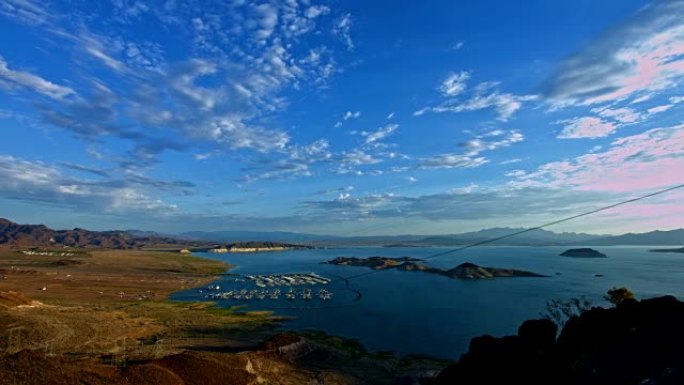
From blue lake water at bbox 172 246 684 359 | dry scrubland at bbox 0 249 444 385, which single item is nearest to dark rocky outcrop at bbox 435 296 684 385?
dry scrubland at bbox 0 249 444 385

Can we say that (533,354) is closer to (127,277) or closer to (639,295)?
(639,295)

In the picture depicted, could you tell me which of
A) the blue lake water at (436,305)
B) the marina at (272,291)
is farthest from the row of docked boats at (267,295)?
the blue lake water at (436,305)

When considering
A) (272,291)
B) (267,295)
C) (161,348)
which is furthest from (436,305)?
(161,348)

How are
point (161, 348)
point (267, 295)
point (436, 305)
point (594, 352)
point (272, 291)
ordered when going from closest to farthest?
1. point (594, 352)
2. point (161, 348)
3. point (436, 305)
4. point (267, 295)
5. point (272, 291)

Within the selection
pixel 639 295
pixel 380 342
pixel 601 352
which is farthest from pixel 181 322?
pixel 639 295

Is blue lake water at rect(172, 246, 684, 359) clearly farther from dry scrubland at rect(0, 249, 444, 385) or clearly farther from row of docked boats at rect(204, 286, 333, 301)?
dry scrubland at rect(0, 249, 444, 385)

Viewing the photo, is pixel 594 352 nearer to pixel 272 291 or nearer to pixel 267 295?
pixel 267 295
